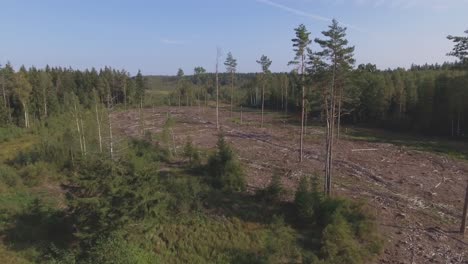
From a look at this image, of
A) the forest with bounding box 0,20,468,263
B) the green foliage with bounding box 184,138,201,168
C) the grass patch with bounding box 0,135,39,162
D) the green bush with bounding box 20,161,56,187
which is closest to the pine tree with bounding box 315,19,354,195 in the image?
the forest with bounding box 0,20,468,263

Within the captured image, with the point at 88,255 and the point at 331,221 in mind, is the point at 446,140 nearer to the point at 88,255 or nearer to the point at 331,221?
the point at 331,221

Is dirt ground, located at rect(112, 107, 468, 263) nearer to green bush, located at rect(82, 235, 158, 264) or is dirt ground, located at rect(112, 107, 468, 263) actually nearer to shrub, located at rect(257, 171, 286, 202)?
shrub, located at rect(257, 171, 286, 202)

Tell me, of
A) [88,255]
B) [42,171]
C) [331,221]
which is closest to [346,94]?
[331,221]

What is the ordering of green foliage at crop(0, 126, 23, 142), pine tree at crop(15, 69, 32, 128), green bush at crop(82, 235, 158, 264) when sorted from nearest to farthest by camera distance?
green bush at crop(82, 235, 158, 264), green foliage at crop(0, 126, 23, 142), pine tree at crop(15, 69, 32, 128)

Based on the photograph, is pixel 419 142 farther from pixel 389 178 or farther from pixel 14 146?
pixel 14 146

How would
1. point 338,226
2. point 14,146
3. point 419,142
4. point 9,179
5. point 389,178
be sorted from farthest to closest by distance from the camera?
point 419,142 < point 14,146 < point 389,178 < point 9,179 < point 338,226

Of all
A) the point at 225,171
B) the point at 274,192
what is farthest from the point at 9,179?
the point at 274,192

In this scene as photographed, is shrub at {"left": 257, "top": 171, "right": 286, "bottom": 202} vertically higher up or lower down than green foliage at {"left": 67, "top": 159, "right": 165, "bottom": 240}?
lower down
